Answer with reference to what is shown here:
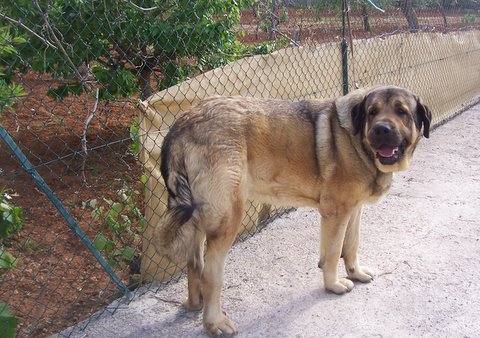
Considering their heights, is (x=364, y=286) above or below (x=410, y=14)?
above

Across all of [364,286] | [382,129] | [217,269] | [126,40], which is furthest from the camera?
[126,40]

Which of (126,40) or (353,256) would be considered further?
(126,40)

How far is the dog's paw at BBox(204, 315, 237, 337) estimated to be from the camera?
3.23 metres

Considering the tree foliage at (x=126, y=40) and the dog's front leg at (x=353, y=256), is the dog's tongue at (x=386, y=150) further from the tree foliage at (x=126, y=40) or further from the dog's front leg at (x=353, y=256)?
the tree foliage at (x=126, y=40)

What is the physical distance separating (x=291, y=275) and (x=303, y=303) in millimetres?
416

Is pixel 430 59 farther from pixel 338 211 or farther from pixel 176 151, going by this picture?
pixel 176 151

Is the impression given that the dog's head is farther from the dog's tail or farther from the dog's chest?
the dog's tail

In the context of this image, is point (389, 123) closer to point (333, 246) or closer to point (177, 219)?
point (333, 246)

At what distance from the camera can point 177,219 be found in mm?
3156

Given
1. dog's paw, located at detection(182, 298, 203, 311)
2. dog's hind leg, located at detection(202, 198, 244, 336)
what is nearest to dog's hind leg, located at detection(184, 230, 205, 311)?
dog's paw, located at detection(182, 298, 203, 311)

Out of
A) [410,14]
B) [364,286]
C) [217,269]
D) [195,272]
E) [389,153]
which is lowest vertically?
[410,14]

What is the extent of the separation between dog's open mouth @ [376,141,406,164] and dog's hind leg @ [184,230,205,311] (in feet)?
4.13

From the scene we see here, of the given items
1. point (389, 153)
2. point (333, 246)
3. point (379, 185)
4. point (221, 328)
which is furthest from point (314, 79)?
point (221, 328)

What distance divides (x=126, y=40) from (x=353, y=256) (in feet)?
8.93
